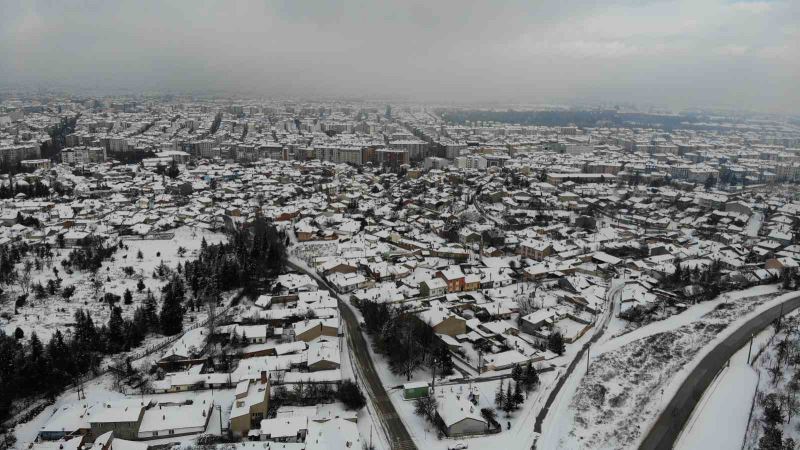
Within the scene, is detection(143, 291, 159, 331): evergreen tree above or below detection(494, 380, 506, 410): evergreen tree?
above

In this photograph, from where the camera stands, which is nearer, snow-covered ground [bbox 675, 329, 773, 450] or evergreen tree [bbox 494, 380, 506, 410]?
snow-covered ground [bbox 675, 329, 773, 450]

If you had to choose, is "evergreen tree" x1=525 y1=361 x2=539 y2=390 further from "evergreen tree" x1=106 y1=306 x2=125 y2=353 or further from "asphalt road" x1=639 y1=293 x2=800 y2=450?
"evergreen tree" x1=106 y1=306 x2=125 y2=353

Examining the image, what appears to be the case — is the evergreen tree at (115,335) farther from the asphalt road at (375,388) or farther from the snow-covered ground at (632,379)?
the snow-covered ground at (632,379)

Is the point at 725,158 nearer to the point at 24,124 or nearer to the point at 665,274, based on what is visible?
the point at 665,274

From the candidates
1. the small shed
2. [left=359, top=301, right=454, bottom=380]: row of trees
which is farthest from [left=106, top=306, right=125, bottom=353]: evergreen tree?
the small shed

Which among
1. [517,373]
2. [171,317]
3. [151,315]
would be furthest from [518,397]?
[151,315]

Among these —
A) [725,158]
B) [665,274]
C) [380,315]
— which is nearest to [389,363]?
[380,315]
